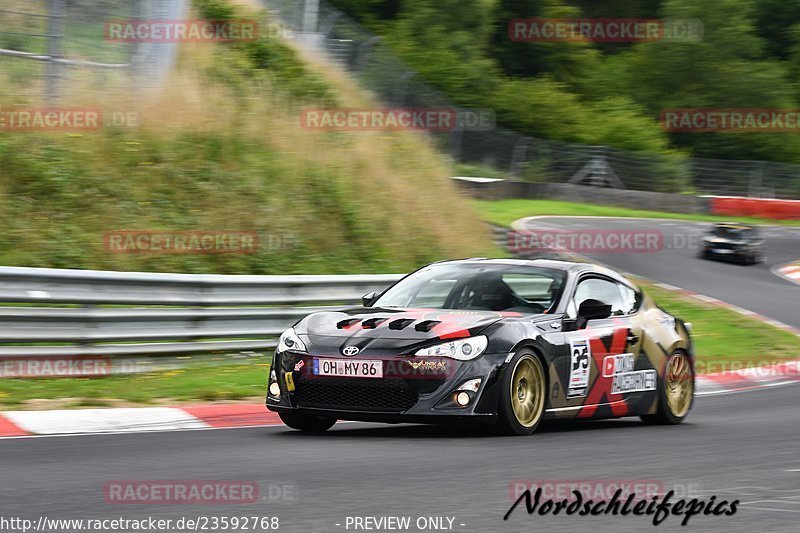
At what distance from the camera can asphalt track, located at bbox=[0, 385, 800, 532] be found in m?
5.47

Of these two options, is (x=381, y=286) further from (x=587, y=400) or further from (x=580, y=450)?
(x=580, y=450)

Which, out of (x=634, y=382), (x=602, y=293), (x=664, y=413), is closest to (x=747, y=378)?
(x=664, y=413)

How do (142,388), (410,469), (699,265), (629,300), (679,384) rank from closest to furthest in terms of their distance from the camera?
(410,469), (629,300), (679,384), (142,388), (699,265)

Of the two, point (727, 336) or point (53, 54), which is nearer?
point (53, 54)

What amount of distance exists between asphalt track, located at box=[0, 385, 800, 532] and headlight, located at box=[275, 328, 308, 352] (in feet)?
1.93

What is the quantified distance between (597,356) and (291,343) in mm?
2266

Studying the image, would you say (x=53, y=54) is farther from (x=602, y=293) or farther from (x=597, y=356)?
→ (x=597, y=356)

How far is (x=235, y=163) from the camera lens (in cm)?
1698

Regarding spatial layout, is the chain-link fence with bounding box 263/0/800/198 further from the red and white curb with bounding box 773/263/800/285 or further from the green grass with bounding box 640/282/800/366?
the green grass with bounding box 640/282/800/366

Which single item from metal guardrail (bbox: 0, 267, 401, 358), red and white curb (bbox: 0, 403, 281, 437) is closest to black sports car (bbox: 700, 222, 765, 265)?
metal guardrail (bbox: 0, 267, 401, 358)

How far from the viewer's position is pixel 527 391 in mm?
8484

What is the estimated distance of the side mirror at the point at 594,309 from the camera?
29.4 ft

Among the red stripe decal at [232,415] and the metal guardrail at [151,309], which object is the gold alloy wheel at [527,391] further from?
the metal guardrail at [151,309]

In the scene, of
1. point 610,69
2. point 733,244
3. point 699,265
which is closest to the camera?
point 699,265
